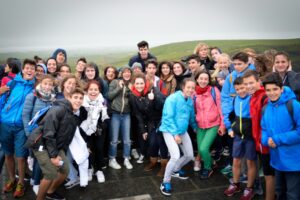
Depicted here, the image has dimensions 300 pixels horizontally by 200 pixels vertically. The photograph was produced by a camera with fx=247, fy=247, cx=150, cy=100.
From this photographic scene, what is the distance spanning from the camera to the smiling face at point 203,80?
13.1 ft

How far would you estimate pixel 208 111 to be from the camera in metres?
4.05

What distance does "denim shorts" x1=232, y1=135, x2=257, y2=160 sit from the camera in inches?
134

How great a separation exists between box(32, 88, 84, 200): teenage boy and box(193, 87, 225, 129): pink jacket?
201 centimetres

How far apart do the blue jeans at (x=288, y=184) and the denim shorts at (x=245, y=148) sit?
1.60ft

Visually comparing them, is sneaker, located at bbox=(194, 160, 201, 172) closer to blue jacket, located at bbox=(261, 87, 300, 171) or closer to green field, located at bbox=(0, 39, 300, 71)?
blue jacket, located at bbox=(261, 87, 300, 171)

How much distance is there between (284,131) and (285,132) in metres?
0.03

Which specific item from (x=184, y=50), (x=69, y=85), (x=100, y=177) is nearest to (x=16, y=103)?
(x=69, y=85)

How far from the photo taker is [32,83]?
379 centimetres

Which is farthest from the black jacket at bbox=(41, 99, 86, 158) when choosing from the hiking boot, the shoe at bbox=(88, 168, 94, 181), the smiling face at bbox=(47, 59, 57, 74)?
the smiling face at bbox=(47, 59, 57, 74)

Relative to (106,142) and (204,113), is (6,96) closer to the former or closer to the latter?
(106,142)

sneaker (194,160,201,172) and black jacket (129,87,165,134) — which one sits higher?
black jacket (129,87,165,134)

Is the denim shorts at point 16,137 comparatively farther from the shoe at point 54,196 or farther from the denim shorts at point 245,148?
the denim shorts at point 245,148

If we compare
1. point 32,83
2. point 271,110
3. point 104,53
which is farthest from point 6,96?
point 104,53

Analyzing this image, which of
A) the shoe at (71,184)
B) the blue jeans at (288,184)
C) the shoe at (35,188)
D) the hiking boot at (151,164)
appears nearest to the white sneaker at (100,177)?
the shoe at (71,184)
